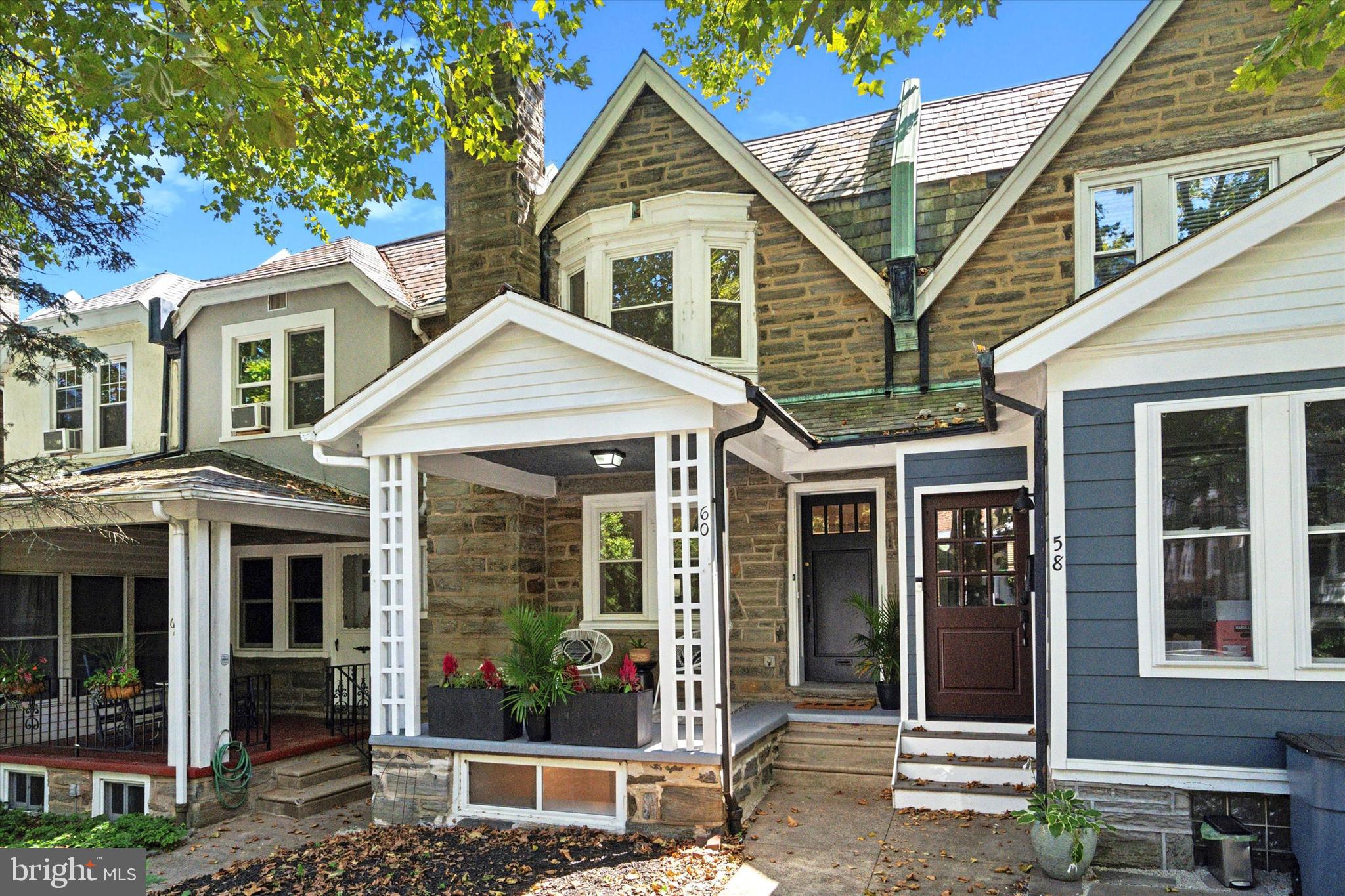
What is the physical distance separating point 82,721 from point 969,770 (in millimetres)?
10559

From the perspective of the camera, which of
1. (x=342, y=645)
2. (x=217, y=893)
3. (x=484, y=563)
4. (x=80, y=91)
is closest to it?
(x=217, y=893)

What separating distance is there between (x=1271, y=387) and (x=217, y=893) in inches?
307

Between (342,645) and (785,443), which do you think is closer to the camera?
(785,443)

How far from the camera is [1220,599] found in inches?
221

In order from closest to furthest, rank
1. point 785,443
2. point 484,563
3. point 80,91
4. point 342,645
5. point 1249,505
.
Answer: point 1249,505
point 80,91
point 785,443
point 484,563
point 342,645

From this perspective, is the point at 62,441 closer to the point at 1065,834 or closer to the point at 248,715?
the point at 248,715

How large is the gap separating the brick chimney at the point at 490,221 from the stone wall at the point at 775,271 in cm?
82

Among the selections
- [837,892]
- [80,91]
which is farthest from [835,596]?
[80,91]

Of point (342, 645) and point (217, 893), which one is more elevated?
A: point (342, 645)

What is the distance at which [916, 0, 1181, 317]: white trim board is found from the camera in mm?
9008

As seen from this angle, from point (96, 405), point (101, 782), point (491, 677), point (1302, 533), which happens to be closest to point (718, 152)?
point (491, 677)

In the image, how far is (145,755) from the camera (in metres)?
9.28

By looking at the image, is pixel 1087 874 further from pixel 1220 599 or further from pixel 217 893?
pixel 217 893

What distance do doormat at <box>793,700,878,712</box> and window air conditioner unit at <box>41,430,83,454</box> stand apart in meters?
10.9
